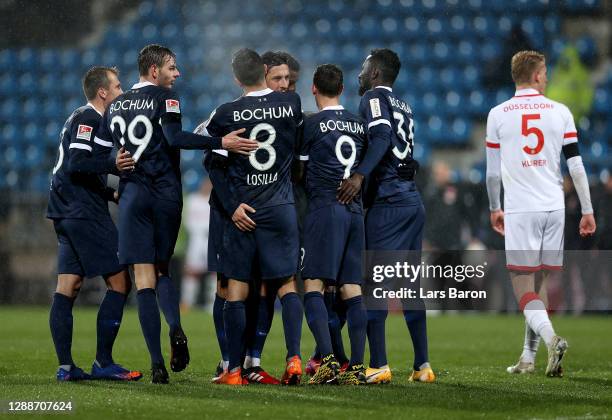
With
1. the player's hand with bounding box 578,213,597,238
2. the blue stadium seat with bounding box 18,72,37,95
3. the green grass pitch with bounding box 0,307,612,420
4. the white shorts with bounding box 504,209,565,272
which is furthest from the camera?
the blue stadium seat with bounding box 18,72,37,95

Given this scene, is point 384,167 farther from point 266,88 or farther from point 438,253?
point 438,253

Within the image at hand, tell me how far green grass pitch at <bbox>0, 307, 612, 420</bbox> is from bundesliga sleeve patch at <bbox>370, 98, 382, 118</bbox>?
5.43ft

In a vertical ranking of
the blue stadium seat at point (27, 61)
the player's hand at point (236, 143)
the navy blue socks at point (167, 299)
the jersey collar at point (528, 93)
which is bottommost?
the navy blue socks at point (167, 299)

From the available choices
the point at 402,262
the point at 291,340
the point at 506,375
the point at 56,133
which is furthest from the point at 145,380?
the point at 56,133

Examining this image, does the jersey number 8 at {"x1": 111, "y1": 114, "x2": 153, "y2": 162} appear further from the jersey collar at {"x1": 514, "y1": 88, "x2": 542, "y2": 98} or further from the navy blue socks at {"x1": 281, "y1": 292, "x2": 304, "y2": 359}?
the jersey collar at {"x1": 514, "y1": 88, "x2": 542, "y2": 98}

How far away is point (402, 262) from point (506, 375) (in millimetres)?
1124

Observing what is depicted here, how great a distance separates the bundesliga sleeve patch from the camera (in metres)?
6.38

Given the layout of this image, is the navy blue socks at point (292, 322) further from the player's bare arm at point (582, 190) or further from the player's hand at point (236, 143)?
the player's bare arm at point (582, 190)

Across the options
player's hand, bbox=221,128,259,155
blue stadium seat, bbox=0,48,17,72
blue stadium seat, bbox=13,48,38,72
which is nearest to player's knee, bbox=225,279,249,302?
player's hand, bbox=221,128,259,155

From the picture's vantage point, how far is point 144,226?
20.2 ft

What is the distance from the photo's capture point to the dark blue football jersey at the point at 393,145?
647 cm

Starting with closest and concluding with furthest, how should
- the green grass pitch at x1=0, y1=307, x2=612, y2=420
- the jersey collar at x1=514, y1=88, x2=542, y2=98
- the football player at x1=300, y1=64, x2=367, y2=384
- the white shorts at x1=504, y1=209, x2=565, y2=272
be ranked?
the green grass pitch at x1=0, y1=307, x2=612, y2=420 < the football player at x1=300, y1=64, x2=367, y2=384 < the white shorts at x1=504, y1=209, x2=565, y2=272 < the jersey collar at x1=514, y1=88, x2=542, y2=98

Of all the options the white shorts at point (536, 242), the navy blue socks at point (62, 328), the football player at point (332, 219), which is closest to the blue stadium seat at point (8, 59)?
the navy blue socks at point (62, 328)

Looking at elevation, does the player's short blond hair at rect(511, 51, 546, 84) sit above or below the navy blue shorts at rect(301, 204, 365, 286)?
above
